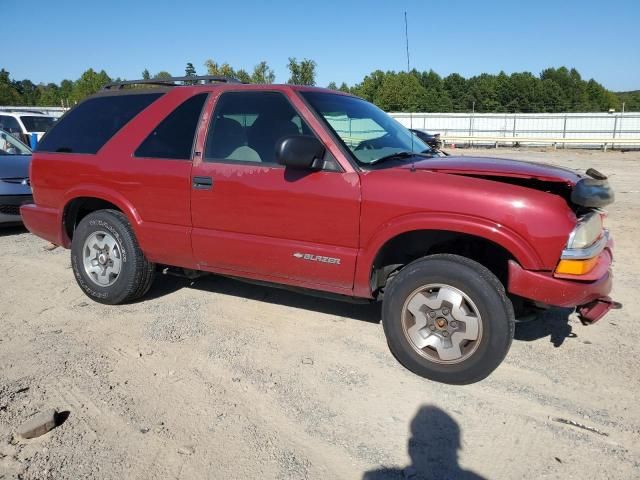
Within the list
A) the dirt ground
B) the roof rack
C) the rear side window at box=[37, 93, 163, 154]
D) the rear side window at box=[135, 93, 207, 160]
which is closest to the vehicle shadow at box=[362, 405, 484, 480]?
the dirt ground

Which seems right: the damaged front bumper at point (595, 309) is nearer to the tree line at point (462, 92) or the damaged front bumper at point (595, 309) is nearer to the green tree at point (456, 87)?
the tree line at point (462, 92)

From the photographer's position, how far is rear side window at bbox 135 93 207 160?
425 centimetres

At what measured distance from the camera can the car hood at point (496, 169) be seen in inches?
131

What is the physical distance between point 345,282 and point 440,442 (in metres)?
1.27

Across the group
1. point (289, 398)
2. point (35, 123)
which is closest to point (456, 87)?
point (35, 123)

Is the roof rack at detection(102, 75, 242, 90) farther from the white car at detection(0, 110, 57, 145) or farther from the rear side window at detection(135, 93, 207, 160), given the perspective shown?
the white car at detection(0, 110, 57, 145)

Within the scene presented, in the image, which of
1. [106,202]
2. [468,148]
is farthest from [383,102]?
[106,202]

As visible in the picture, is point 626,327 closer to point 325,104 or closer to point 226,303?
point 325,104

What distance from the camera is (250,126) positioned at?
408 cm

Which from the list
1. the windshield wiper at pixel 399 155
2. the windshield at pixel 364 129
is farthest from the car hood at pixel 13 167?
the windshield wiper at pixel 399 155

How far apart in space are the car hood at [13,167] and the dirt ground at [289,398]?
12.1ft

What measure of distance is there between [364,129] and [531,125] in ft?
103

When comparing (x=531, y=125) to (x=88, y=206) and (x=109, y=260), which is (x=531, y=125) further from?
(x=109, y=260)

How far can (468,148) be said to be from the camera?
1211 inches
